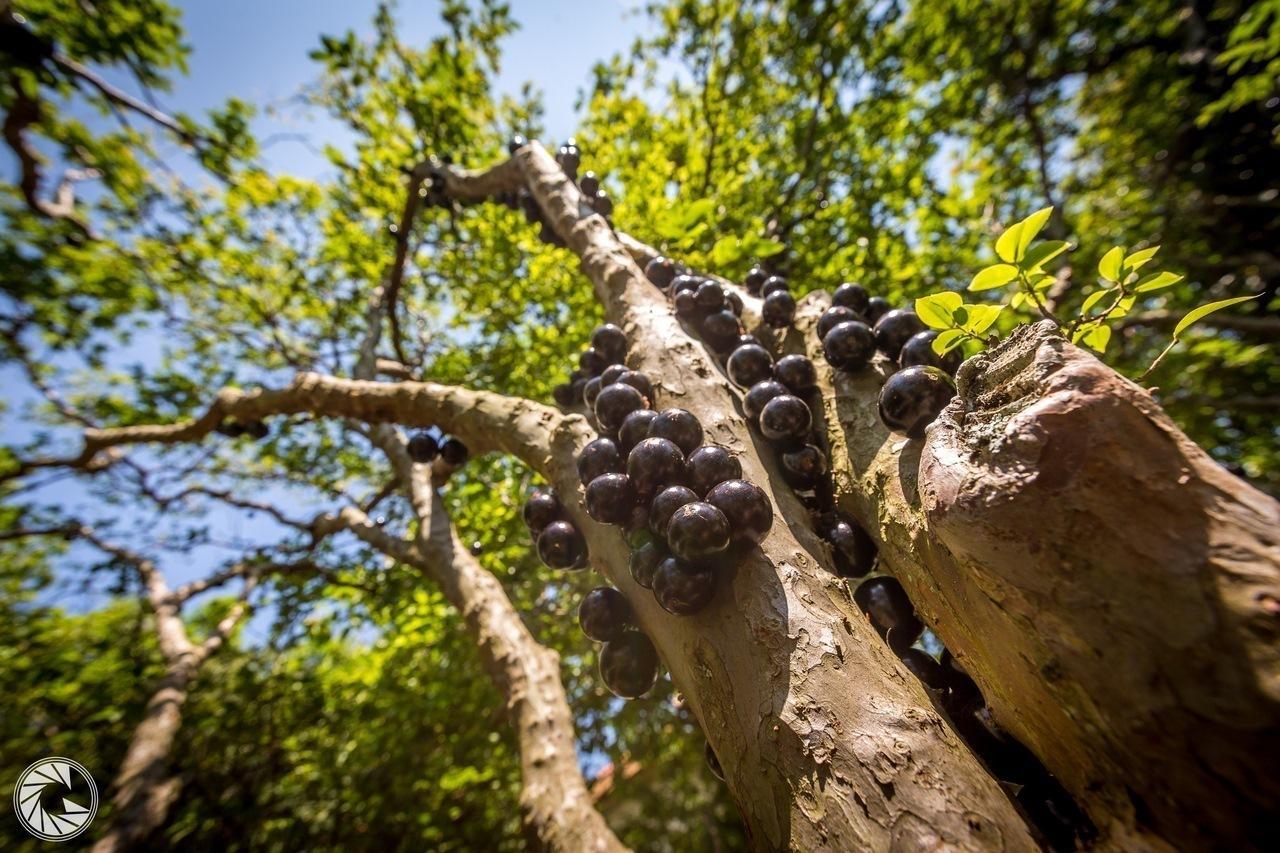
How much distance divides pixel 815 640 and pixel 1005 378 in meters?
0.74

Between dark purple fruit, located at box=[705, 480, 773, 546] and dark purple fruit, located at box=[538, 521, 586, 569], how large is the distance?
Answer: 2.58ft

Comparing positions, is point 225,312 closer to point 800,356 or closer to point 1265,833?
point 800,356

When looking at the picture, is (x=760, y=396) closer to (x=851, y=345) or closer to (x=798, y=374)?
(x=798, y=374)

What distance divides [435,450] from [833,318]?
2.91 m

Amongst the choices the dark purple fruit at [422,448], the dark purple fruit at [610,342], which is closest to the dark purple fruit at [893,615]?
the dark purple fruit at [610,342]

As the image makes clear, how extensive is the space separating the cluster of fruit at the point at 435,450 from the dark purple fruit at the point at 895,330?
8.63ft

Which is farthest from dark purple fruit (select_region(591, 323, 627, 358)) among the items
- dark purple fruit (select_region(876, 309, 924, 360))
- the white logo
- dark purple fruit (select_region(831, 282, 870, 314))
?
the white logo

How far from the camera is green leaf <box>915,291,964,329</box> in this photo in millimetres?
1436

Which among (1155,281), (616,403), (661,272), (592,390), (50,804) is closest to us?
(1155,281)

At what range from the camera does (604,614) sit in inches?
73.1

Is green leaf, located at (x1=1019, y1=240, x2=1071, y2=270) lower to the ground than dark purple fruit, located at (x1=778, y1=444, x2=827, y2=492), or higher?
higher

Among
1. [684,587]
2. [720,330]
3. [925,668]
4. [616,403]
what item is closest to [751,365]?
[720,330]

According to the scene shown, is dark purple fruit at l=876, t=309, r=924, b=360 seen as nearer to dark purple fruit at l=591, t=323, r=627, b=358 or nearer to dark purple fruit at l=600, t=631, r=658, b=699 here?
dark purple fruit at l=591, t=323, r=627, b=358

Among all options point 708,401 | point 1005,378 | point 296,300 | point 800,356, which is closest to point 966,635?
point 1005,378
